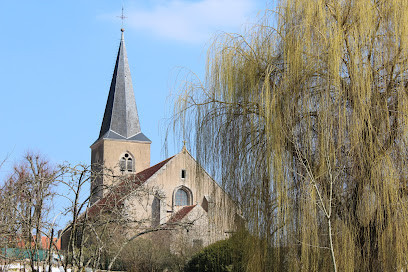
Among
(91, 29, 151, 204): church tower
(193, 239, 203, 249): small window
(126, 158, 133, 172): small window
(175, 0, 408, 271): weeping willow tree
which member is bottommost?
(193, 239, 203, 249): small window

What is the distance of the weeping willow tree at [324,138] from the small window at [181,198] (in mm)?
25806

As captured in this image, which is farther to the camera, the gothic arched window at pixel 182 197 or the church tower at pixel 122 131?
the church tower at pixel 122 131

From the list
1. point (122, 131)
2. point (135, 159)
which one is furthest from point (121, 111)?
A: point (135, 159)

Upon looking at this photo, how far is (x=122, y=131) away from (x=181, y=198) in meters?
11.4

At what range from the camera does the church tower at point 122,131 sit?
42219 millimetres

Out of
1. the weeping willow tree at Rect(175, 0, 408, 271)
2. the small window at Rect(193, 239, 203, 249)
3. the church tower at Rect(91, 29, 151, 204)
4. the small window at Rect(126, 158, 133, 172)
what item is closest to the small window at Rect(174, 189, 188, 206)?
the church tower at Rect(91, 29, 151, 204)

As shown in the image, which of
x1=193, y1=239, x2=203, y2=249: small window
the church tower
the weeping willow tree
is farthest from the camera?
the church tower

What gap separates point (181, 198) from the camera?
113ft

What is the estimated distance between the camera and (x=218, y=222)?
9211mm

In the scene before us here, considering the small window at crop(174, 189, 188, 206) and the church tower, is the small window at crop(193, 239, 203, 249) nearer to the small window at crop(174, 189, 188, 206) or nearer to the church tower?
the small window at crop(174, 189, 188, 206)

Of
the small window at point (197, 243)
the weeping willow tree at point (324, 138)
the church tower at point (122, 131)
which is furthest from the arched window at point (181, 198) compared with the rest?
the weeping willow tree at point (324, 138)

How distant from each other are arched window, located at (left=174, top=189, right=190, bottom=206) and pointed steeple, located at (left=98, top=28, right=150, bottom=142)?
10018 mm

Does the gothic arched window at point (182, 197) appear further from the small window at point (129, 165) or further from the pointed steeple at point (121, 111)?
the pointed steeple at point (121, 111)

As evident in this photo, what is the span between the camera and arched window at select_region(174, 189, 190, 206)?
113 feet
